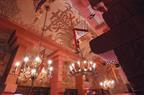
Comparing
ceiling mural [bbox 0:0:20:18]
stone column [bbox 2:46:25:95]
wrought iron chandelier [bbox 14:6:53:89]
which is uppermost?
ceiling mural [bbox 0:0:20:18]

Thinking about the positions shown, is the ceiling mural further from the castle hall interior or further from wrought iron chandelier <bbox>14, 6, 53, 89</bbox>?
wrought iron chandelier <bbox>14, 6, 53, 89</bbox>

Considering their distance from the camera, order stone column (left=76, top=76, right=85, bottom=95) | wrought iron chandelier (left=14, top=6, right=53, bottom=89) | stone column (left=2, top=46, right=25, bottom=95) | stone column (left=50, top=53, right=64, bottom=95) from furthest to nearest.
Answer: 1. stone column (left=76, top=76, right=85, bottom=95)
2. stone column (left=50, top=53, right=64, bottom=95)
3. stone column (left=2, top=46, right=25, bottom=95)
4. wrought iron chandelier (left=14, top=6, right=53, bottom=89)

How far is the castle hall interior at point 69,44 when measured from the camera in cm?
118

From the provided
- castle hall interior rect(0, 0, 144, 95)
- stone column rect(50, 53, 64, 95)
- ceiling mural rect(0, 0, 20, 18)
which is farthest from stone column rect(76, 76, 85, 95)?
ceiling mural rect(0, 0, 20, 18)

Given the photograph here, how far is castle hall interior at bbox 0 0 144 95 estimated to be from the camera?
3.88 feet

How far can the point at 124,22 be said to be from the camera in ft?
3.96

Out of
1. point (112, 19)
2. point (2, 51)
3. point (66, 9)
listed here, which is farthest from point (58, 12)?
point (112, 19)

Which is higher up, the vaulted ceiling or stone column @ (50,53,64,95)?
the vaulted ceiling

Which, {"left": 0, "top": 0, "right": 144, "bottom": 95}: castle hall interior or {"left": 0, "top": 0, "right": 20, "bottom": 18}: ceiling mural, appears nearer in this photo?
{"left": 0, "top": 0, "right": 144, "bottom": 95}: castle hall interior

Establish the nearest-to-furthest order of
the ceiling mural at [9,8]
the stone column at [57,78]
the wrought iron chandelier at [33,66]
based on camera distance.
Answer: the wrought iron chandelier at [33,66] → the ceiling mural at [9,8] → the stone column at [57,78]

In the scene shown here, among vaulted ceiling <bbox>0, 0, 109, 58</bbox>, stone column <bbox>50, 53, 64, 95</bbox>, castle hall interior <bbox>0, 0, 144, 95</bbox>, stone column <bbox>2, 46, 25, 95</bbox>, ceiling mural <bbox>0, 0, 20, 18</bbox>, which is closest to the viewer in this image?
castle hall interior <bbox>0, 0, 144, 95</bbox>

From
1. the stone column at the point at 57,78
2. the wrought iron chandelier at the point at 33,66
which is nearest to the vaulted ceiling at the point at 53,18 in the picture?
the wrought iron chandelier at the point at 33,66

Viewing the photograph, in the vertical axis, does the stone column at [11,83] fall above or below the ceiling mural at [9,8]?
below

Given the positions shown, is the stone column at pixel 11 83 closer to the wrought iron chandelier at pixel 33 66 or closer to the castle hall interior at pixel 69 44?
the castle hall interior at pixel 69 44
